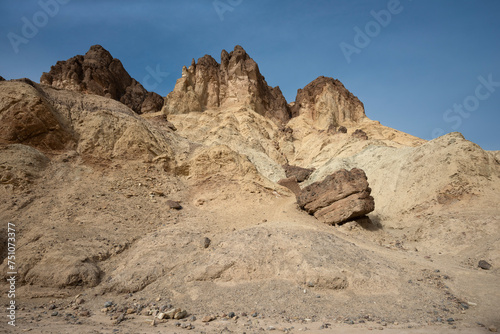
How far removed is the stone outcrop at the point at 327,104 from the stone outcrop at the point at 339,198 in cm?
3635

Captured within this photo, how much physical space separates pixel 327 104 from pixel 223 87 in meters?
20.8

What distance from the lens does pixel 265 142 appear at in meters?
35.7

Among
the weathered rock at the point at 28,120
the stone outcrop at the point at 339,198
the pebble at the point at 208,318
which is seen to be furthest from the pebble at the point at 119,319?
the weathered rock at the point at 28,120

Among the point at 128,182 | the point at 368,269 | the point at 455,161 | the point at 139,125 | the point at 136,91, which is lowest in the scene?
the point at 368,269

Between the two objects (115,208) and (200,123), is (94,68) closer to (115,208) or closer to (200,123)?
(200,123)

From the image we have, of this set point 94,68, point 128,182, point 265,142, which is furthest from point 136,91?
point 128,182

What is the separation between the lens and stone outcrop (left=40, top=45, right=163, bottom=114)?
38.6 metres

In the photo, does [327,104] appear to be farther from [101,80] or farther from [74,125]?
[74,125]

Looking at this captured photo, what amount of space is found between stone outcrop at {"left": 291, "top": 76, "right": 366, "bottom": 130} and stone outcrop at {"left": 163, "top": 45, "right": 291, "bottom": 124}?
5809mm

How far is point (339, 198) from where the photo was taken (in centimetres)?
1382

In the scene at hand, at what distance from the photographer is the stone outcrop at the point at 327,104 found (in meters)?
50.0

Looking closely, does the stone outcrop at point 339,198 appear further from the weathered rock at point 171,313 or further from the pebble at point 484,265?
the weathered rock at point 171,313

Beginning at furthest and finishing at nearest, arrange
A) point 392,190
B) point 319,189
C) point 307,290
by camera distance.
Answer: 1. point 392,190
2. point 319,189
3. point 307,290

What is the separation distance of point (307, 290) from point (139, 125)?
587 inches
